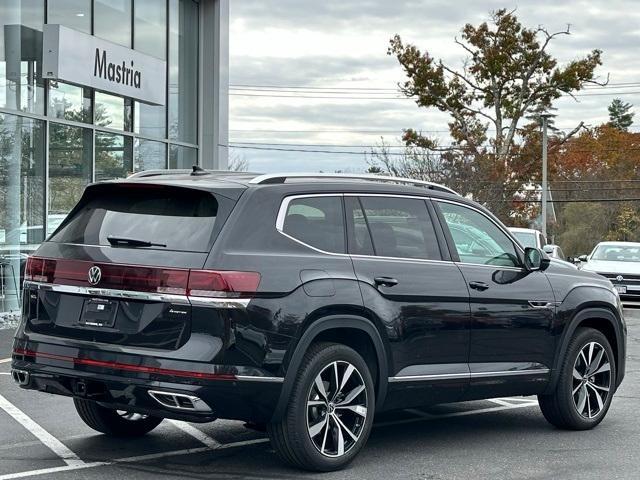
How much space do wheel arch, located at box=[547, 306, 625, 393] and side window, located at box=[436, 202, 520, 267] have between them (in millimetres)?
670

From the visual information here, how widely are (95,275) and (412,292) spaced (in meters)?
1.97

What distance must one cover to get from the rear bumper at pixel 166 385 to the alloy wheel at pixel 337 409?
379 mm

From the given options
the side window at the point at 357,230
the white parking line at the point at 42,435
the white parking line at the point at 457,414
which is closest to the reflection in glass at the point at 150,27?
the white parking line at the point at 42,435

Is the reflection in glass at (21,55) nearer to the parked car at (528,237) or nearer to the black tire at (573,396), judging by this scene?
the parked car at (528,237)

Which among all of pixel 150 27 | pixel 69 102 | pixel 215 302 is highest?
pixel 150 27

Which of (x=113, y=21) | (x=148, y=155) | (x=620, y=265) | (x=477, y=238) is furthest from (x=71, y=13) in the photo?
(x=620, y=265)

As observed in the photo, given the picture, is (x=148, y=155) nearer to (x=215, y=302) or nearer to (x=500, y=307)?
(x=500, y=307)

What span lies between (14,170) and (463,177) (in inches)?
1603

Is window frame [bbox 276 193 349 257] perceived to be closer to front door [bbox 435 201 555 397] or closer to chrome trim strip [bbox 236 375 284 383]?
chrome trim strip [bbox 236 375 284 383]

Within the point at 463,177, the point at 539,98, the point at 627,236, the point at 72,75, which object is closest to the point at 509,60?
the point at 539,98

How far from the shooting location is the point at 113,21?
20.6 meters

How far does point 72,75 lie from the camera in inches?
722

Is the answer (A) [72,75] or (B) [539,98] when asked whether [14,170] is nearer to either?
(A) [72,75]

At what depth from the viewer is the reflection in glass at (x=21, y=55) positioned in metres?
17.1
